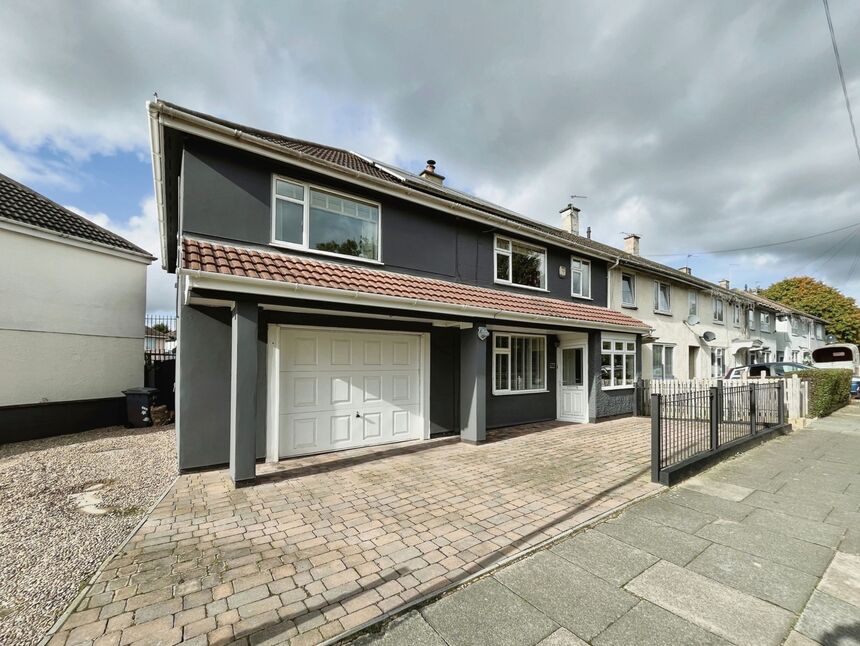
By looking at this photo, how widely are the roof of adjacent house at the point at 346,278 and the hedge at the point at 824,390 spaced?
7.09 metres

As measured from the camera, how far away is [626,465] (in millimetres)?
6551

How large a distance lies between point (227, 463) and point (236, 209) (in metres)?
4.20

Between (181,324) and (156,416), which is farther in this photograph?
(156,416)

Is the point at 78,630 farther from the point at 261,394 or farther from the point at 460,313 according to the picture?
the point at 460,313

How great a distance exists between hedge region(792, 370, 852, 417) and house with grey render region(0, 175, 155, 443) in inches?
755

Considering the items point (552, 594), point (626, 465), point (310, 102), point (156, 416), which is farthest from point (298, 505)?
point (156, 416)

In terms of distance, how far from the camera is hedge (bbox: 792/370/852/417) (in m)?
11.2

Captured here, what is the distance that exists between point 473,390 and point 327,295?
3.76 m

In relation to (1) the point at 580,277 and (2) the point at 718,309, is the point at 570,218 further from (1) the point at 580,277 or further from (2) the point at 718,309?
(2) the point at 718,309

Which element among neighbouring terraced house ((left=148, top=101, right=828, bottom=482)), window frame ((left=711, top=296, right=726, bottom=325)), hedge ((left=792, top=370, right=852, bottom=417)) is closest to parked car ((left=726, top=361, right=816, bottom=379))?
hedge ((left=792, top=370, right=852, bottom=417))

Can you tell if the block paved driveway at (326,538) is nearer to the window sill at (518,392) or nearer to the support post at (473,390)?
the support post at (473,390)

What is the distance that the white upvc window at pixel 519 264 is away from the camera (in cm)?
1038

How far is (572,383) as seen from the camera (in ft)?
36.8

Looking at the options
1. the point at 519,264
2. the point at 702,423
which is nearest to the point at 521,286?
the point at 519,264
